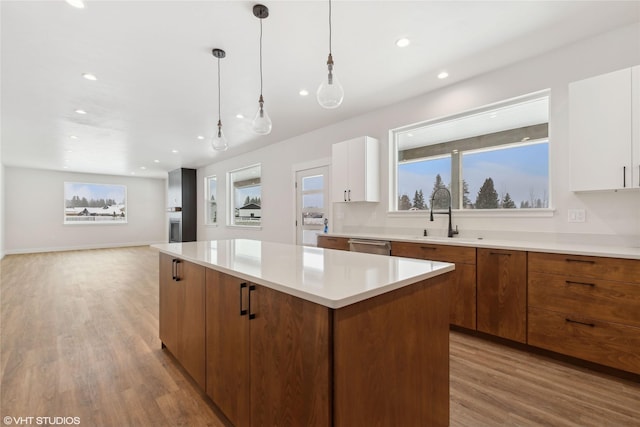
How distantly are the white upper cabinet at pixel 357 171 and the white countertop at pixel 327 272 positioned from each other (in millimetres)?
2128

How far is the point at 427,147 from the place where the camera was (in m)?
3.78

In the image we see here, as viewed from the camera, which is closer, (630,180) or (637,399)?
(637,399)

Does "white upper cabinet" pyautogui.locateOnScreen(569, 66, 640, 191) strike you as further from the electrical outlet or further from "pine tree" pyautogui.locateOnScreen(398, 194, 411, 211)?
"pine tree" pyautogui.locateOnScreen(398, 194, 411, 211)

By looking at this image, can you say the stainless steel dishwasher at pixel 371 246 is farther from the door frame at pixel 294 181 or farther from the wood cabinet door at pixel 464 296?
the door frame at pixel 294 181

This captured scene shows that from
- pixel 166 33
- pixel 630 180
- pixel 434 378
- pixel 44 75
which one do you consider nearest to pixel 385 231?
pixel 630 180

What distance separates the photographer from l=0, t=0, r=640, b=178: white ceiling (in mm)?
2123

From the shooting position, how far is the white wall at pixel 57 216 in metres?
8.55

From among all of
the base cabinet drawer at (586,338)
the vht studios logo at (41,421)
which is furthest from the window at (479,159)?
the vht studios logo at (41,421)

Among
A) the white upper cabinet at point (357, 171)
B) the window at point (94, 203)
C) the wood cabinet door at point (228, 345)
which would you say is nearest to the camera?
the wood cabinet door at point (228, 345)

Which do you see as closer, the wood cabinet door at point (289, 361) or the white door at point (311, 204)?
the wood cabinet door at point (289, 361)

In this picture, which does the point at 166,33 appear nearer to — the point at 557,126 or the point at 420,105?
the point at 420,105

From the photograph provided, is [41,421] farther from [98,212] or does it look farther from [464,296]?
[98,212]

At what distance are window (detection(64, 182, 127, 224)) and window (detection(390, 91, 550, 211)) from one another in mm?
10542

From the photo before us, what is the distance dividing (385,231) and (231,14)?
9.86 feet
